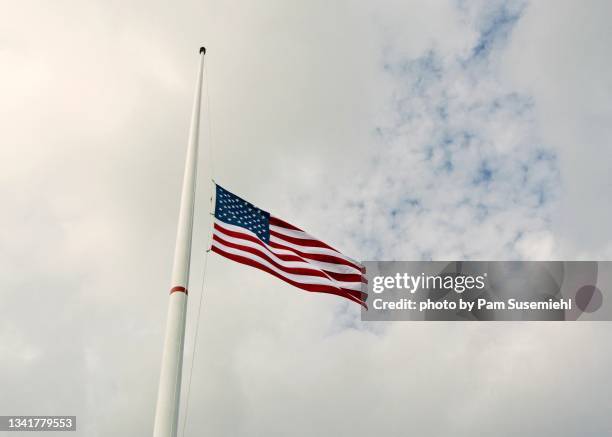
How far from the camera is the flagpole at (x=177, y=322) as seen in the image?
1519 centimetres

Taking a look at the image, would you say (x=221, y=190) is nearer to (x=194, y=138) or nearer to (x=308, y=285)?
(x=194, y=138)

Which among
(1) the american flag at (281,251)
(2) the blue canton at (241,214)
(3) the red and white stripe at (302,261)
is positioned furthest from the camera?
(3) the red and white stripe at (302,261)

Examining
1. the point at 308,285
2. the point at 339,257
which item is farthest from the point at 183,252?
the point at 339,257

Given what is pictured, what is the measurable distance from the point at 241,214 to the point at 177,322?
23.0 ft

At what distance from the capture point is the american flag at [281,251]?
72.3 ft

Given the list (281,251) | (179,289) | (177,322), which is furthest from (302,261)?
(177,322)

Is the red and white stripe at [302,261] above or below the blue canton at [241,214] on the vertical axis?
below

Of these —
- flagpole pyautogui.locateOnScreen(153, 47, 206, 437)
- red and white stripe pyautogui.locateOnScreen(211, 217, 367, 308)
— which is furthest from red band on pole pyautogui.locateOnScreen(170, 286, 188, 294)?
red and white stripe pyautogui.locateOnScreen(211, 217, 367, 308)

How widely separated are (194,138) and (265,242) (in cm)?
499

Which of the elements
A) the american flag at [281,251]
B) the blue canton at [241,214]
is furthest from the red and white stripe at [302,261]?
the blue canton at [241,214]

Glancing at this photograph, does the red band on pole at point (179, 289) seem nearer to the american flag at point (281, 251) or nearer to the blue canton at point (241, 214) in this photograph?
the american flag at point (281, 251)

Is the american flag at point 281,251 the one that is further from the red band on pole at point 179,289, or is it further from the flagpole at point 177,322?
the red band on pole at point 179,289

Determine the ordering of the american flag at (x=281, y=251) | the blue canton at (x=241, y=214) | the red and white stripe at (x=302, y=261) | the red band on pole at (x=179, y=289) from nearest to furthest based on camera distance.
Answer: the red band on pole at (x=179, y=289) < the american flag at (x=281, y=251) < the blue canton at (x=241, y=214) < the red and white stripe at (x=302, y=261)

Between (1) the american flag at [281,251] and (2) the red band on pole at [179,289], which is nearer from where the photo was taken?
(2) the red band on pole at [179,289]
